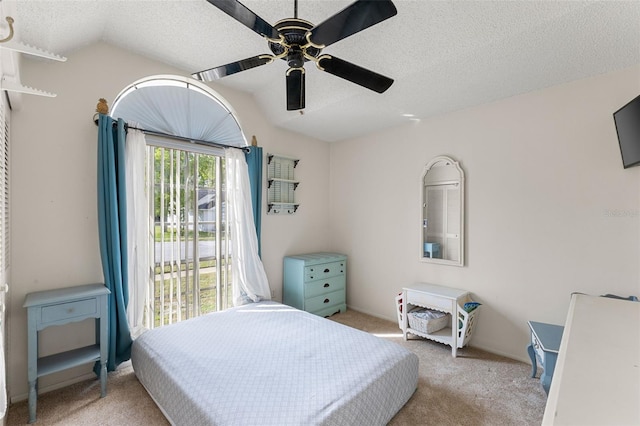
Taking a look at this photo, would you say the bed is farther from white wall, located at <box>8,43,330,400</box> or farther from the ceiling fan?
the ceiling fan

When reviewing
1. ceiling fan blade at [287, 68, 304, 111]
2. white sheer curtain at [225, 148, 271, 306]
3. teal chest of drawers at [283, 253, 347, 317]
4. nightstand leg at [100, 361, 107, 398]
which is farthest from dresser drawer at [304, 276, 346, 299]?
ceiling fan blade at [287, 68, 304, 111]

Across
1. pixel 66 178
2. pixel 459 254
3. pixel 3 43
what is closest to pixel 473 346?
pixel 459 254

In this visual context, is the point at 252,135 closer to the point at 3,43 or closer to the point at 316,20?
the point at 316,20

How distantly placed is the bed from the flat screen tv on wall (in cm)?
204

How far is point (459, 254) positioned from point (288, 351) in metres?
1.99

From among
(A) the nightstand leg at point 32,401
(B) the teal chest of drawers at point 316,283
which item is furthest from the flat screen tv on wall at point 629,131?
(A) the nightstand leg at point 32,401

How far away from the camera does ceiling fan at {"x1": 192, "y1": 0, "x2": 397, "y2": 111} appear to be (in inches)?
45.8

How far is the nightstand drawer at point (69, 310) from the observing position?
1.85m

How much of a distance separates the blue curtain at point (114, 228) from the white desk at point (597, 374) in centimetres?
268

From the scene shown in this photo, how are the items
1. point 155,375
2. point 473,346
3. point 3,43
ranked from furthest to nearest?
point 473,346 → point 155,375 → point 3,43

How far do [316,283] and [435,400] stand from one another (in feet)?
5.82

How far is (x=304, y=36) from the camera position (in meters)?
1.44

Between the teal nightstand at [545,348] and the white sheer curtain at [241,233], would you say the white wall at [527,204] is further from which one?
the white sheer curtain at [241,233]

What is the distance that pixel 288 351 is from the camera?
1968 mm
